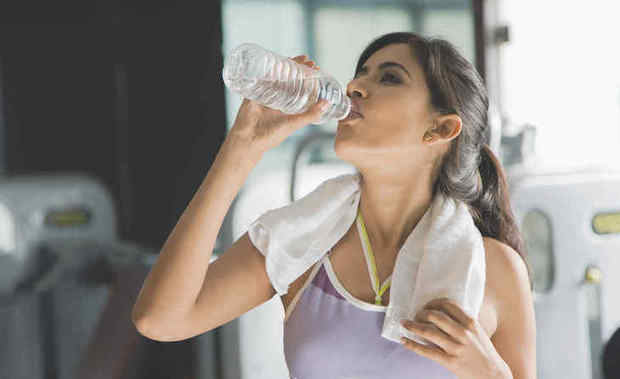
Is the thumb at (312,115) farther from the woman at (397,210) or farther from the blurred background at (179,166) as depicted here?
the blurred background at (179,166)

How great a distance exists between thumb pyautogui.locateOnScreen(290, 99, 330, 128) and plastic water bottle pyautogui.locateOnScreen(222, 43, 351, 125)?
0.07ft

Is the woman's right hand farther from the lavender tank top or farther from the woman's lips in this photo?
the lavender tank top

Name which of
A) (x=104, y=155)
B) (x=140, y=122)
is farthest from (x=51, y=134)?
(x=140, y=122)

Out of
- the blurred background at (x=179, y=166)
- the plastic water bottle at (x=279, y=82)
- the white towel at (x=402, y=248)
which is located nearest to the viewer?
the plastic water bottle at (x=279, y=82)

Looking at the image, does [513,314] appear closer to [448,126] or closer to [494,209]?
[494,209]

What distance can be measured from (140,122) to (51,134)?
31 cm

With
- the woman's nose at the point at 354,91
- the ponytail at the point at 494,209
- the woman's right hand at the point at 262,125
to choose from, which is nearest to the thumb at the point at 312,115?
the woman's right hand at the point at 262,125

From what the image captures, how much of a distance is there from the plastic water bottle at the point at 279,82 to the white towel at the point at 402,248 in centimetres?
20

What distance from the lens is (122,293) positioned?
1745mm

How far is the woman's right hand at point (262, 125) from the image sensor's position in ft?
2.90

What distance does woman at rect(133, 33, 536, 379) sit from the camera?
90 centimetres

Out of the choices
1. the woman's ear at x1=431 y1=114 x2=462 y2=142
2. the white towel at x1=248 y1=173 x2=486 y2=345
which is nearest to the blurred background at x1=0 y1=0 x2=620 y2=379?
the white towel at x1=248 y1=173 x2=486 y2=345

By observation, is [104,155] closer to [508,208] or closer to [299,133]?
[299,133]

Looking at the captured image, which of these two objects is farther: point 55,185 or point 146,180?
point 146,180
